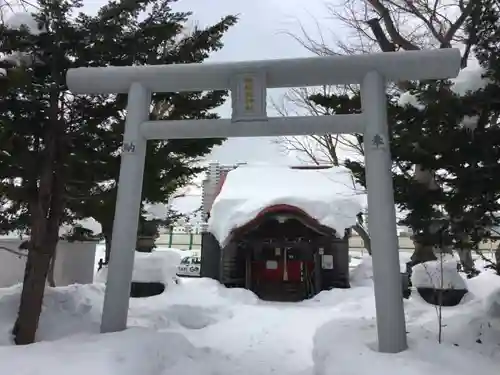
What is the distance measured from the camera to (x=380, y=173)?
4727 millimetres

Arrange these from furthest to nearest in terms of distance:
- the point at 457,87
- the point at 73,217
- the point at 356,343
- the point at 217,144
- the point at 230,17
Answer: the point at 73,217
the point at 217,144
the point at 230,17
the point at 457,87
the point at 356,343

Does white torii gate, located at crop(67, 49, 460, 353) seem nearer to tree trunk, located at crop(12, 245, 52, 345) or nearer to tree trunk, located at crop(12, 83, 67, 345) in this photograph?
tree trunk, located at crop(12, 83, 67, 345)

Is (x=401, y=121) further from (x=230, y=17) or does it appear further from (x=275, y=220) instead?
(x=275, y=220)

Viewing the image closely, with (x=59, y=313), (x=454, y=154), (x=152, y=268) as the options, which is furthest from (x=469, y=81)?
(x=152, y=268)

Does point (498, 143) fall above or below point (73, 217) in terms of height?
above

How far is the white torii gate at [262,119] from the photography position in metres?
4.68

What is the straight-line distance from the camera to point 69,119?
19.1 ft

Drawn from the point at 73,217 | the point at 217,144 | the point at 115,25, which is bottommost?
the point at 73,217

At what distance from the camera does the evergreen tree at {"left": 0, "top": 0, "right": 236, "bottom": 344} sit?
547 centimetres

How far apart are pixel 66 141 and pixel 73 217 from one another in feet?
7.25

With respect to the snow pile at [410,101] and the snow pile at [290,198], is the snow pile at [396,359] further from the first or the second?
the snow pile at [290,198]

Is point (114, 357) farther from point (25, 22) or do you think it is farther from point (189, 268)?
point (189, 268)

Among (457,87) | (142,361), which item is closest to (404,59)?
(457,87)

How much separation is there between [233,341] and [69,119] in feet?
13.0
